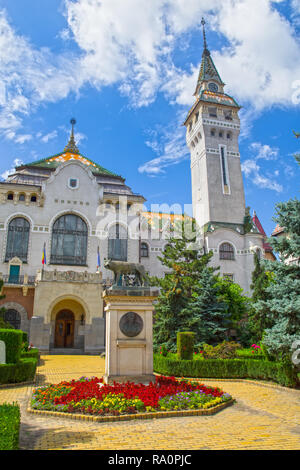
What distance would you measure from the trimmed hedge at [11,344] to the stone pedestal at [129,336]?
545 cm

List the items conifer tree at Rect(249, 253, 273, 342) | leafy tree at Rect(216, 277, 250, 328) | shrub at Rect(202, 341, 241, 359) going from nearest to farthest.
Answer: shrub at Rect(202, 341, 241, 359), conifer tree at Rect(249, 253, 273, 342), leafy tree at Rect(216, 277, 250, 328)

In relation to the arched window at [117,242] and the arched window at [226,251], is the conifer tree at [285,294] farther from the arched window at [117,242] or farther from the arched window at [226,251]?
the arched window at [226,251]

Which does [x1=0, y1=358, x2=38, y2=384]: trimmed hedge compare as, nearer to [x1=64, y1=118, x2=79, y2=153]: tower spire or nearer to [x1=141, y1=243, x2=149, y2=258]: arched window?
[x1=141, y1=243, x2=149, y2=258]: arched window

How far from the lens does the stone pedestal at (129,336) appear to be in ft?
40.5

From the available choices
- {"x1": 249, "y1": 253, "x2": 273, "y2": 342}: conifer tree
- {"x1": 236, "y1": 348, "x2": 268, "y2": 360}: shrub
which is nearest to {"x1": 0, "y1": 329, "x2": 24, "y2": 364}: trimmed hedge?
{"x1": 236, "y1": 348, "x2": 268, "y2": 360}: shrub

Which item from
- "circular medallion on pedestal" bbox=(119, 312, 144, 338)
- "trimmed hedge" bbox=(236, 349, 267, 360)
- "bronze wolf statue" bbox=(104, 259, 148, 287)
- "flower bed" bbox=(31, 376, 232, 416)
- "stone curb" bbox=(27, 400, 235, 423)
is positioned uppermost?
"bronze wolf statue" bbox=(104, 259, 148, 287)

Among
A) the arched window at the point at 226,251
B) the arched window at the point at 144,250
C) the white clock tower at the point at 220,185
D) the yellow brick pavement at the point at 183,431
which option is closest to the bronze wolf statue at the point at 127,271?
the yellow brick pavement at the point at 183,431

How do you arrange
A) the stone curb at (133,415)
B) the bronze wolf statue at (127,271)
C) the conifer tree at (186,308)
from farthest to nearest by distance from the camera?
the conifer tree at (186,308), the bronze wolf statue at (127,271), the stone curb at (133,415)

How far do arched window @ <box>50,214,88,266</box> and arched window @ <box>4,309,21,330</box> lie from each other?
616 centimetres

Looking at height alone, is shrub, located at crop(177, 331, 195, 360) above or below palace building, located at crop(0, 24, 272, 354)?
below

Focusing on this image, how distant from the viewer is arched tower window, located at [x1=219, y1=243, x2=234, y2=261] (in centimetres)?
3897

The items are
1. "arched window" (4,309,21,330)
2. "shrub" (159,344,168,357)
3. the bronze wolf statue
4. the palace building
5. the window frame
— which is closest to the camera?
the bronze wolf statue

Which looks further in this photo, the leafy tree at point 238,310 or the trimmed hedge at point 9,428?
the leafy tree at point 238,310
